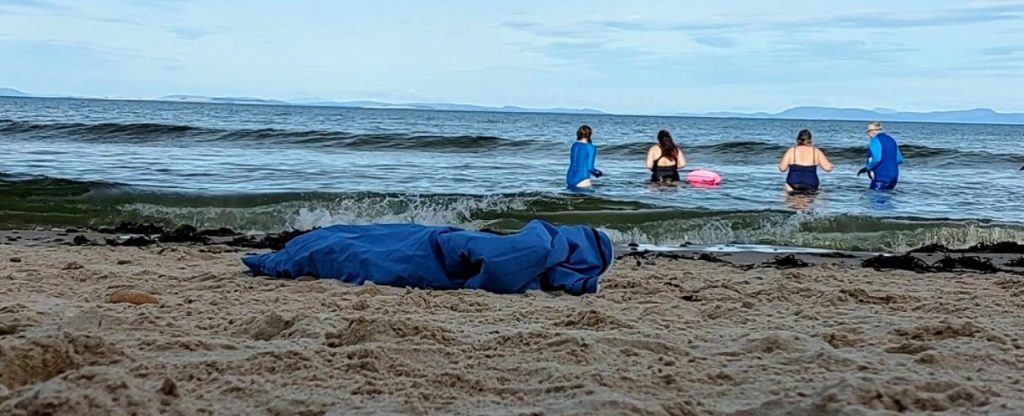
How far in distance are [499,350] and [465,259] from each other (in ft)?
5.91

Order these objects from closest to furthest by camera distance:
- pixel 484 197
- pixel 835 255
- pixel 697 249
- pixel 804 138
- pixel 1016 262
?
pixel 1016 262, pixel 835 255, pixel 697 249, pixel 484 197, pixel 804 138

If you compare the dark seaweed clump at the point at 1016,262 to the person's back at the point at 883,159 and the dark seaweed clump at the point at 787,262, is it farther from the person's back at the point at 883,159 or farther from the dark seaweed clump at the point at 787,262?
the person's back at the point at 883,159

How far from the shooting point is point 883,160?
547 inches

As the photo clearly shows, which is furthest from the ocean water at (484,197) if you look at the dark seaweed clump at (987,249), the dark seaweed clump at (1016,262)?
the dark seaweed clump at (1016,262)

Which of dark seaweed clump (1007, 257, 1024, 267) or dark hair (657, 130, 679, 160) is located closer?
dark seaweed clump (1007, 257, 1024, 267)

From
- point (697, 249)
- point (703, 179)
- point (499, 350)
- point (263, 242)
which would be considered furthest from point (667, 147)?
point (499, 350)

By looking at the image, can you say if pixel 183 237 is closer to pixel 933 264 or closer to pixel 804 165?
pixel 933 264

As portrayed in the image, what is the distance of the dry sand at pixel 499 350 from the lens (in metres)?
2.91

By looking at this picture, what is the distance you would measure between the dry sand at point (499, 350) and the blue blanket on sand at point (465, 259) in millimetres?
171

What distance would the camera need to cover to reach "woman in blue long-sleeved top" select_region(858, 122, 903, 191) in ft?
45.5

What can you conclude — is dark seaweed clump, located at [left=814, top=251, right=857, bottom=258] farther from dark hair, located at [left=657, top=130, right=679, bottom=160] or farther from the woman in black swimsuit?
dark hair, located at [left=657, top=130, right=679, bottom=160]

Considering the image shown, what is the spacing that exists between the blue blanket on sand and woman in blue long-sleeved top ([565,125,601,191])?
24.3 ft

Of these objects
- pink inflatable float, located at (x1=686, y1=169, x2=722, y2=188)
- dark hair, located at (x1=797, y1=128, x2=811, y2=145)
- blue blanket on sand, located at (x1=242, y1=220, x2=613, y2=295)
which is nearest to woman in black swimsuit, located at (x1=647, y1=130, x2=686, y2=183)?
pink inflatable float, located at (x1=686, y1=169, x2=722, y2=188)

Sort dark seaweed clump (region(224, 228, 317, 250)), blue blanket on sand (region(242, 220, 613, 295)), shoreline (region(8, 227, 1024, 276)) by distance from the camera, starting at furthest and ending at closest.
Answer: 1. dark seaweed clump (region(224, 228, 317, 250))
2. shoreline (region(8, 227, 1024, 276))
3. blue blanket on sand (region(242, 220, 613, 295))
